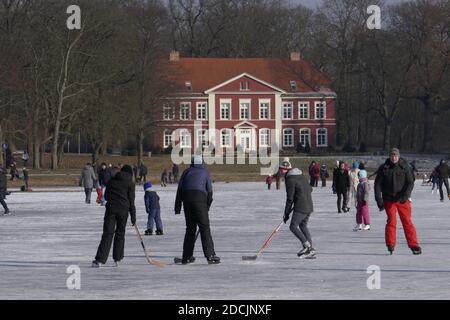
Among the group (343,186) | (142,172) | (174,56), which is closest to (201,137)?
(174,56)

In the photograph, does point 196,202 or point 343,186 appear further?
point 343,186

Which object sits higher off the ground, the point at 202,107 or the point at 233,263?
the point at 202,107

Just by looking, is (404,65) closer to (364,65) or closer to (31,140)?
(364,65)

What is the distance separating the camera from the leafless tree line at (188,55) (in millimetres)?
70000

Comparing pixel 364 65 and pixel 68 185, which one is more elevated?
pixel 364 65

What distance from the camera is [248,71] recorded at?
10575 cm

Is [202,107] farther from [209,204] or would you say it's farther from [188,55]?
[209,204]

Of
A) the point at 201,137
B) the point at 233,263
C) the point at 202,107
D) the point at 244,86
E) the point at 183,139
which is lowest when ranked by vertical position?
the point at 233,263

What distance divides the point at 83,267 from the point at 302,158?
68.0 m

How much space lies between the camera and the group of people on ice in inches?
701

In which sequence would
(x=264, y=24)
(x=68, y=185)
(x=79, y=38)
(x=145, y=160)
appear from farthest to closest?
(x=264, y=24) < (x=145, y=160) < (x=79, y=38) < (x=68, y=185)

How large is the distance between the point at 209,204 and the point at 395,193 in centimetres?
304

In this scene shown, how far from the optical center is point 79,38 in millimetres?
71250

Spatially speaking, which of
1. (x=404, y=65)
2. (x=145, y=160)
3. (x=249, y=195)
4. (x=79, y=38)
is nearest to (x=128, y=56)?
(x=79, y=38)
